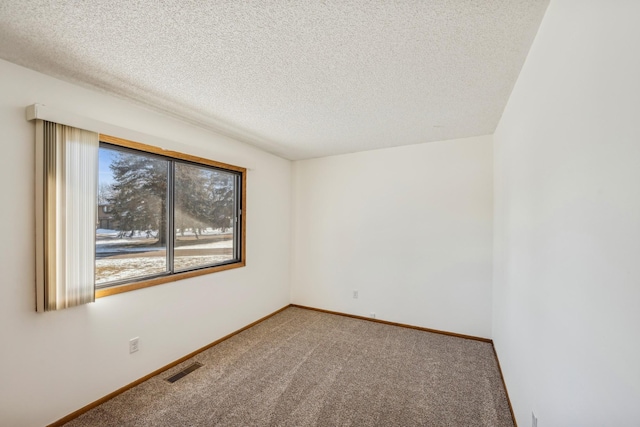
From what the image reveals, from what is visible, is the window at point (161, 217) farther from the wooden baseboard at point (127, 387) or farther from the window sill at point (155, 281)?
the wooden baseboard at point (127, 387)

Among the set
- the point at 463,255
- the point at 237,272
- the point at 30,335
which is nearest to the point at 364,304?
the point at 463,255

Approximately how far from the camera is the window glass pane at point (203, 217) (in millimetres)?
2820

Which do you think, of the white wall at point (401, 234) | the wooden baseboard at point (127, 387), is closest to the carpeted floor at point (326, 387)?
the wooden baseboard at point (127, 387)

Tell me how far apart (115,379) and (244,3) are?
2.84 m

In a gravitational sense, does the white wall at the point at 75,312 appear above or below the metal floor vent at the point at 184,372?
above

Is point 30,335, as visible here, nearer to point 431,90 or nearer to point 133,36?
point 133,36

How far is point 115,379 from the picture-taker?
2162 millimetres

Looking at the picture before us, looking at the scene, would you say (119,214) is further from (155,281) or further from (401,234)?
(401,234)

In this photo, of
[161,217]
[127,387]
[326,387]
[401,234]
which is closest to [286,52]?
[161,217]

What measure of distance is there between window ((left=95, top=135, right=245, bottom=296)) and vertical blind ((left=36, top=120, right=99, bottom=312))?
18 centimetres

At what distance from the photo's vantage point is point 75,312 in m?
1.95

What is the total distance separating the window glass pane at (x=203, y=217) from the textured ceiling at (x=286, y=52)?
0.73 meters

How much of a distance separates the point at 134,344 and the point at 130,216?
1.12m

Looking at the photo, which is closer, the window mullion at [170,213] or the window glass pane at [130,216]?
the window glass pane at [130,216]
